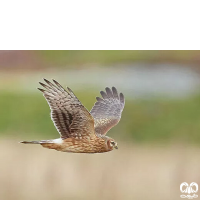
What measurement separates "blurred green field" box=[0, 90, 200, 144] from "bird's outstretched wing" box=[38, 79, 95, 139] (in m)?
1.36

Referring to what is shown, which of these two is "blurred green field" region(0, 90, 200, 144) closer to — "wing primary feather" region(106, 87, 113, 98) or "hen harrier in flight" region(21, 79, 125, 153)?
"wing primary feather" region(106, 87, 113, 98)

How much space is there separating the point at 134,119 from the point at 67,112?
83.4 inches

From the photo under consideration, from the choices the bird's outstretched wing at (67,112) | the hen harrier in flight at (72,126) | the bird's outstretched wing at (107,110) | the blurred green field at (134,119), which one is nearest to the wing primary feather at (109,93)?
the bird's outstretched wing at (107,110)

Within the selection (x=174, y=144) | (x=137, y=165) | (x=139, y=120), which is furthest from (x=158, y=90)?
(x=137, y=165)

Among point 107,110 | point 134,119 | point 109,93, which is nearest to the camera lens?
point 107,110

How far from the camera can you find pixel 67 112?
10.9 ft

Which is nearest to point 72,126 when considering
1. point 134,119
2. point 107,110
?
point 107,110

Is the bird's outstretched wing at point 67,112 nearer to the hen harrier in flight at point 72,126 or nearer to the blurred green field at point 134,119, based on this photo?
the hen harrier in flight at point 72,126

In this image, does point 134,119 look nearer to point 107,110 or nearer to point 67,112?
point 107,110

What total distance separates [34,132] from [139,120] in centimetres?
111

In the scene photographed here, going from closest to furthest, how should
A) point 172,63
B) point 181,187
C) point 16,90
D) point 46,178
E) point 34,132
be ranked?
1. point 181,187
2. point 46,178
3. point 34,132
4. point 16,90
5. point 172,63

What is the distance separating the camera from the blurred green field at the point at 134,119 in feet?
16.2

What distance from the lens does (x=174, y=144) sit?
498cm

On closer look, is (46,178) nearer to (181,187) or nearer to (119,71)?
(181,187)
